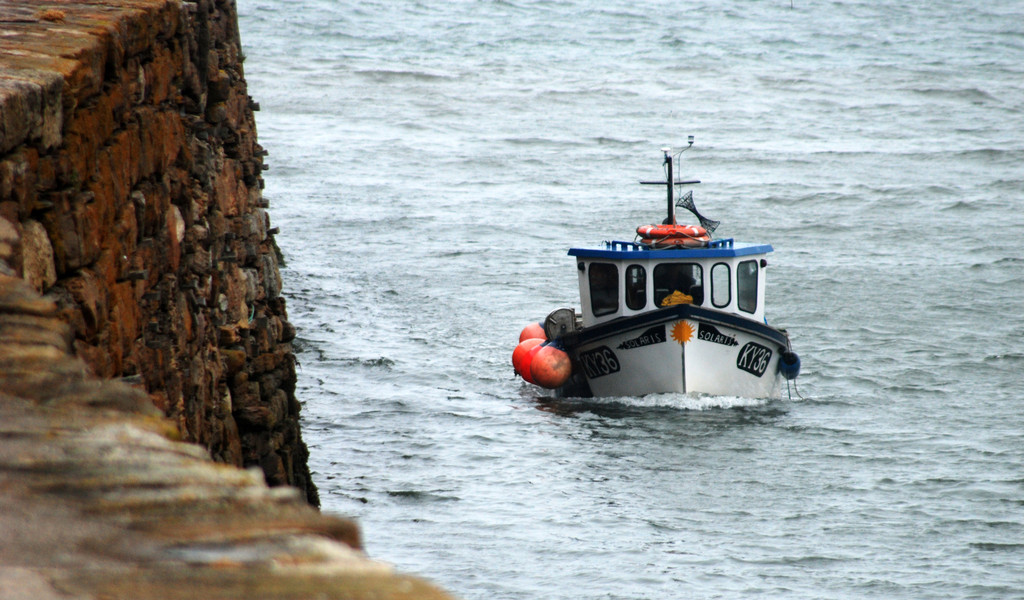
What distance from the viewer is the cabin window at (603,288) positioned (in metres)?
18.4

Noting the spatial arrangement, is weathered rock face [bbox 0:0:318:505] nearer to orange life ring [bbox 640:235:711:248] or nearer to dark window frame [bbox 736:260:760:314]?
orange life ring [bbox 640:235:711:248]

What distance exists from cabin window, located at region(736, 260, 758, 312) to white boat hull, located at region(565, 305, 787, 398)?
376 millimetres

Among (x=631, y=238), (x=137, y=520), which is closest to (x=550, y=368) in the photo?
(x=631, y=238)

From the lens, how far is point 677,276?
1819 cm

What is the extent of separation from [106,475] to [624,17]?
59.4 meters

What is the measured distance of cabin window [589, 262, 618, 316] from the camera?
1836 centimetres

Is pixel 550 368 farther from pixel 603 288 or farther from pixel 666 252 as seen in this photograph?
pixel 666 252

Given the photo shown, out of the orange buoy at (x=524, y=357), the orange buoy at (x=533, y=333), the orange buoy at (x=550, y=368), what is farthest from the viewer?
the orange buoy at (x=533, y=333)

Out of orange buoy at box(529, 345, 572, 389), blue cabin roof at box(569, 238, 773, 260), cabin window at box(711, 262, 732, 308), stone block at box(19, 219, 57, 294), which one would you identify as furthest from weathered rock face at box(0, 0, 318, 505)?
orange buoy at box(529, 345, 572, 389)

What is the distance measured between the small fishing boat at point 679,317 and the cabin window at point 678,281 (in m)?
0.01

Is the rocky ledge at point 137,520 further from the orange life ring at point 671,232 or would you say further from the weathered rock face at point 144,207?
the orange life ring at point 671,232

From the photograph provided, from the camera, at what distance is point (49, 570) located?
176cm

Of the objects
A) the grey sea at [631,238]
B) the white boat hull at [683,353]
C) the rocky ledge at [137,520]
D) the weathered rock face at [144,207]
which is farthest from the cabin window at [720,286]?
the rocky ledge at [137,520]

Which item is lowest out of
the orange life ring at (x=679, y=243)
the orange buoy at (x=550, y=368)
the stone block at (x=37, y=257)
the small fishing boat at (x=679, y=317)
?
the orange buoy at (x=550, y=368)
